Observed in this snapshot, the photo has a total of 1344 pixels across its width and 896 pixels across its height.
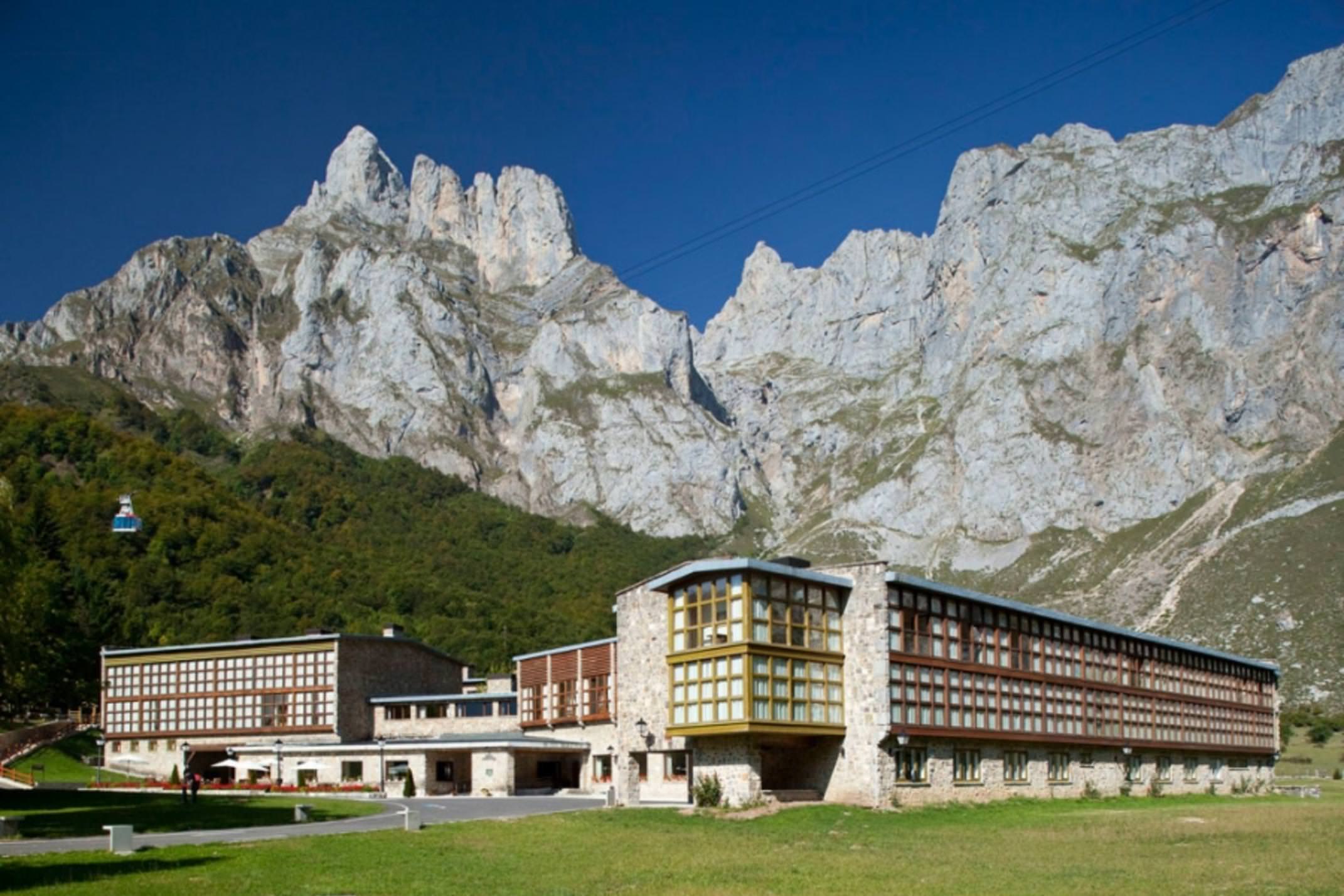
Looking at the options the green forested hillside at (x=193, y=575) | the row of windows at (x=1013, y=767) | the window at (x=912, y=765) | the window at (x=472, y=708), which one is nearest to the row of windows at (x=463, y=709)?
the window at (x=472, y=708)

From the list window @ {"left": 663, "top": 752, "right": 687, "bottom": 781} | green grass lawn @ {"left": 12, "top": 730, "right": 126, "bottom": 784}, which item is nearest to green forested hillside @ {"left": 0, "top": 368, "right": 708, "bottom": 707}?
green grass lawn @ {"left": 12, "top": 730, "right": 126, "bottom": 784}

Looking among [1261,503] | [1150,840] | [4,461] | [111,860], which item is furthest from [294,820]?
[1261,503]

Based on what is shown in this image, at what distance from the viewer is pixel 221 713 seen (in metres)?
75.2

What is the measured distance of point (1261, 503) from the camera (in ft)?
555

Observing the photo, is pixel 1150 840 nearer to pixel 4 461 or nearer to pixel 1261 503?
pixel 4 461

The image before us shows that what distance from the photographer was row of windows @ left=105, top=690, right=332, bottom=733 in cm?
7275

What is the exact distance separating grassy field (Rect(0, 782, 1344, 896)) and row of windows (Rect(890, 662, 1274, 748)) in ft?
19.0

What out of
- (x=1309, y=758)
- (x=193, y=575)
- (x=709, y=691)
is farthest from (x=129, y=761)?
(x=1309, y=758)

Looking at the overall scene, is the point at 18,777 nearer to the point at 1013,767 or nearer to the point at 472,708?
the point at 472,708

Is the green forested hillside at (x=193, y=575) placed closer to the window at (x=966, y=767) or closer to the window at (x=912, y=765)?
the window at (x=912, y=765)

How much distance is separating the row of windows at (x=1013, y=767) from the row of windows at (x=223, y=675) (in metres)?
40.3

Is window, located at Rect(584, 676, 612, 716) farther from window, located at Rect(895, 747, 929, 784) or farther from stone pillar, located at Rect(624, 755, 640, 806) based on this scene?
window, located at Rect(895, 747, 929, 784)

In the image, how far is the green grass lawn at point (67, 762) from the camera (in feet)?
218

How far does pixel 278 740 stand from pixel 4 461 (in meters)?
74.5
